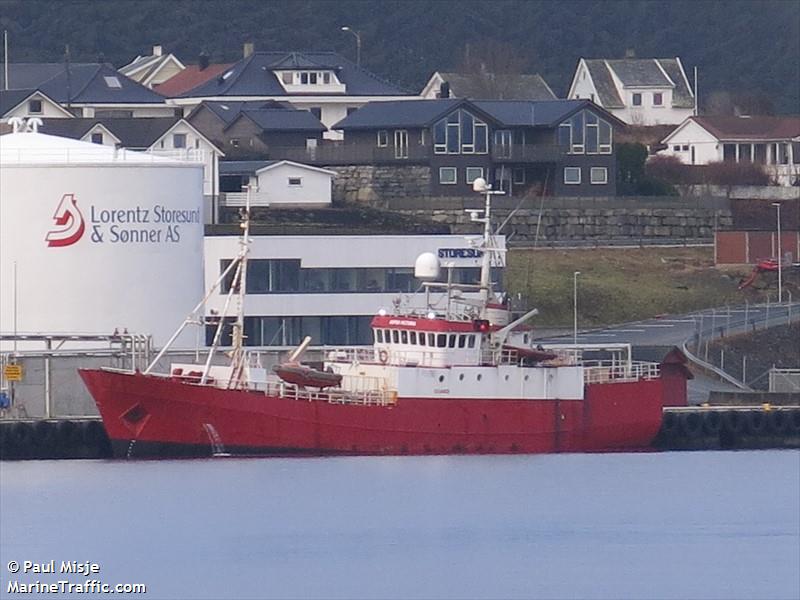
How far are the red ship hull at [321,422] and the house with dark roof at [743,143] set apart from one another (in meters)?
41.4

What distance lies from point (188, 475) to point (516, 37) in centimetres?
8509

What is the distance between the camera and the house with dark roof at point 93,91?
9600 cm

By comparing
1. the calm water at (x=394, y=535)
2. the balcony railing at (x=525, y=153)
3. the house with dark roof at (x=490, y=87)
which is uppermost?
the house with dark roof at (x=490, y=87)

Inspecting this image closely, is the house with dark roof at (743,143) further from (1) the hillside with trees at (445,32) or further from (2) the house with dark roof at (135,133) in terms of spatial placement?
(1) the hillside with trees at (445,32)

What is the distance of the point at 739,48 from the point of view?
12925 cm

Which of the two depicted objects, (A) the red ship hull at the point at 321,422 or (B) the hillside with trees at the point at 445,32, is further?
(B) the hillside with trees at the point at 445,32

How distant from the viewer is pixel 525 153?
85750 millimetres

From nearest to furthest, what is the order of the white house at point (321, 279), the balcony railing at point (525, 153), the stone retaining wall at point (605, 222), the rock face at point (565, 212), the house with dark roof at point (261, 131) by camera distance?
1. the white house at point (321, 279)
2. the stone retaining wall at point (605, 222)
3. the rock face at point (565, 212)
4. the balcony railing at point (525, 153)
5. the house with dark roof at point (261, 131)

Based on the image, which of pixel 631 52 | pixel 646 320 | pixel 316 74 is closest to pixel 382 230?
pixel 646 320

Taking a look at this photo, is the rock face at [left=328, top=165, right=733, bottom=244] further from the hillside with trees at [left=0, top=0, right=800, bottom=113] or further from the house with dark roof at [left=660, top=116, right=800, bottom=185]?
the hillside with trees at [left=0, top=0, right=800, bottom=113]

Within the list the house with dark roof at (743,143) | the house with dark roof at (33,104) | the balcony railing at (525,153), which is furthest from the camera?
the house with dark roof at (743,143)

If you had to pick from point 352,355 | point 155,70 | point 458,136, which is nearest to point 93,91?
point 155,70

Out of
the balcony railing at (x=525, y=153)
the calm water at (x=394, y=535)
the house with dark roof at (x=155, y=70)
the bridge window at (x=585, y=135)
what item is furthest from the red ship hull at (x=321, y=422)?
the house with dark roof at (x=155, y=70)

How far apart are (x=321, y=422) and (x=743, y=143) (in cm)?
4672
